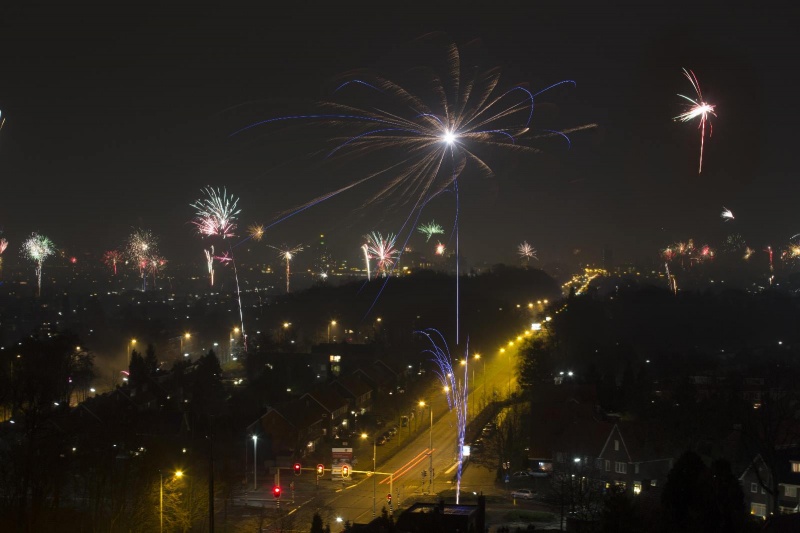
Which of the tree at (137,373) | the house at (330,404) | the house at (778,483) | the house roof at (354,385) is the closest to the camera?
the house at (778,483)

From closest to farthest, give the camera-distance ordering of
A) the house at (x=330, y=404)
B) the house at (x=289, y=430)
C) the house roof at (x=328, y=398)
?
the house at (x=289, y=430) → the house at (x=330, y=404) → the house roof at (x=328, y=398)

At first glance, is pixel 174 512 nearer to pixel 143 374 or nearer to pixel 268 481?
pixel 268 481

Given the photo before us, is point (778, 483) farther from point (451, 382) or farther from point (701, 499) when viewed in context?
point (451, 382)

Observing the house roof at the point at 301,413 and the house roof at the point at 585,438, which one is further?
the house roof at the point at 301,413

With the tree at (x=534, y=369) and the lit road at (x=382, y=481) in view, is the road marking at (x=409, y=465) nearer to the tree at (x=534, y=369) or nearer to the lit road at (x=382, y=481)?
the lit road at (x=382, y=481)

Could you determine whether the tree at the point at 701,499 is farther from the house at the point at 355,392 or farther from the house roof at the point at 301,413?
the house at the point at 355,392

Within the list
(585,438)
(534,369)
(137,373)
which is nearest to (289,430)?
(585,438)

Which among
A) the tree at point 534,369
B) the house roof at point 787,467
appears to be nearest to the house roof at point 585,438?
the house roof at point 787,467

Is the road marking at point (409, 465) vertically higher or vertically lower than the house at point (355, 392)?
lower

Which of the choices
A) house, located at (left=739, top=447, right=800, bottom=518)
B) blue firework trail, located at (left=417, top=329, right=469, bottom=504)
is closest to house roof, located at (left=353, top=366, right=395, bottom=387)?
blue firework trail, located at (left=417, top=329, right=469, bottom=504)

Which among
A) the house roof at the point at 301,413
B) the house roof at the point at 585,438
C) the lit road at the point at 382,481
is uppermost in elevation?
the house roof at the point at 301,413
